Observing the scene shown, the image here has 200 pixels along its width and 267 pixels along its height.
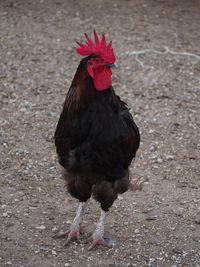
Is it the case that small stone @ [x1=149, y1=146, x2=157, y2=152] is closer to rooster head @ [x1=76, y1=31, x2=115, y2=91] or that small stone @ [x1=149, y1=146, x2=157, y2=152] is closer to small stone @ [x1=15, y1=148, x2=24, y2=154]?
small stone @ [x1=15, y1=148, x2=24, y2=154]

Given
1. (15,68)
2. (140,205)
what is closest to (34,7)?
(15,68)

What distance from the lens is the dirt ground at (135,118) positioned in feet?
16.4

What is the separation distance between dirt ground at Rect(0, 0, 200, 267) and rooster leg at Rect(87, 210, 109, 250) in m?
0.07

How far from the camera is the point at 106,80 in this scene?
14.3 ft

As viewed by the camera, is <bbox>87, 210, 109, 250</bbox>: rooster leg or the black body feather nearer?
the black body feather

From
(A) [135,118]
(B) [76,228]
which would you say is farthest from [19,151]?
(A) [135,118]

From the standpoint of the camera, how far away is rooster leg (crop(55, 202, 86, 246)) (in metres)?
5.07

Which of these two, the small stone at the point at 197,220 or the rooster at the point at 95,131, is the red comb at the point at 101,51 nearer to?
the rooster at the point at 95,131

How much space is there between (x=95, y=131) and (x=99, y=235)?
3.96 ft

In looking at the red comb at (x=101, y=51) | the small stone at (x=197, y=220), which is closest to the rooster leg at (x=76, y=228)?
the small stone at (x=197, y=220)

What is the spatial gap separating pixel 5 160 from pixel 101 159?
213 centimetres

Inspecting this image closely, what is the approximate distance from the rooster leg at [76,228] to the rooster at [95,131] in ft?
1.18

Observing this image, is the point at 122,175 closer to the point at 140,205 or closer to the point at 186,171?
the point at 140,205

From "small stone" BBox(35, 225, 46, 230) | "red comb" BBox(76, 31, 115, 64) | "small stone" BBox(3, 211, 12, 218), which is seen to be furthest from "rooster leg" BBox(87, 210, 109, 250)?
"red comb" BBox(76, 31, 115, 64)
